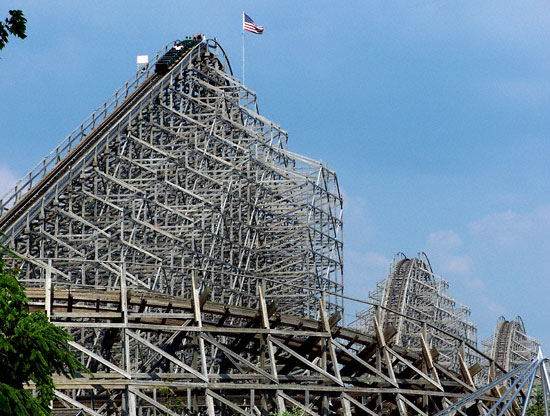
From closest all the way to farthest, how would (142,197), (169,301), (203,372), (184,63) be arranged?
(203,372) < (169,301) < (142,197) < (184,63)

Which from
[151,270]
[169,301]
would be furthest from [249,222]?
[169,301]

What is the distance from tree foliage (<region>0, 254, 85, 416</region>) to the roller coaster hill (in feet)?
23.8

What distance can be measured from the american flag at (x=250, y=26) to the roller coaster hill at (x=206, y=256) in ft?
7.62

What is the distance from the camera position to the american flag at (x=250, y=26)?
4967cm

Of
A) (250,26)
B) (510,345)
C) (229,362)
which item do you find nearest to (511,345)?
(510,345)

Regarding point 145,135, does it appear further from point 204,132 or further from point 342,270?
point 342,270

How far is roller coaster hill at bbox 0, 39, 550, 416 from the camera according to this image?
2664cm

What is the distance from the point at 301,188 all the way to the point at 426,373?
1531 cm

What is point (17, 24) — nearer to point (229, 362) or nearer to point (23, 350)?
point (23, 350)

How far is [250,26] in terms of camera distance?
1962 inches

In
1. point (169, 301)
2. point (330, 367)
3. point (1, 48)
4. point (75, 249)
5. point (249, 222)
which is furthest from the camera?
point (249, 222)

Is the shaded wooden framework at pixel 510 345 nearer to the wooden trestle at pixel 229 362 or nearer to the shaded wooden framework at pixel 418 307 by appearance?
the shaded wooden framework at pixel 418 307

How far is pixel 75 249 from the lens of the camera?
34.0 metres

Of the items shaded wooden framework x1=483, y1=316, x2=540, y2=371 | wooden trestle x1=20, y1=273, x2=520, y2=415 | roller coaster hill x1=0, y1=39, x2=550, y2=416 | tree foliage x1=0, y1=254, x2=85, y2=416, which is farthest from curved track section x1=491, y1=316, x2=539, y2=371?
tree foliage x1=0, y1=254, x2=85, y2=416
